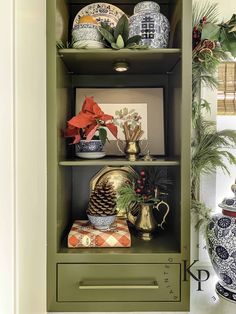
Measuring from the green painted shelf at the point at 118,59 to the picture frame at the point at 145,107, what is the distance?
0.33 ft

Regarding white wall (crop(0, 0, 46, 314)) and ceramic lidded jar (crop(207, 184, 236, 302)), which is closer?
white wall (crop(0, 0, 46, 314))

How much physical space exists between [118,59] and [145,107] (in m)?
0.31

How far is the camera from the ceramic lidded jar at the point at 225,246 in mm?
1075

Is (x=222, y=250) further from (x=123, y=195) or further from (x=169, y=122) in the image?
(x=169, y=122)

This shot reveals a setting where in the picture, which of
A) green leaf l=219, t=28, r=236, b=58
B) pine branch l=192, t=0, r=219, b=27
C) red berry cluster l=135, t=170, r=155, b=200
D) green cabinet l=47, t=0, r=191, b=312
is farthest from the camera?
pine branch l=192, t=0, r=219, b=27

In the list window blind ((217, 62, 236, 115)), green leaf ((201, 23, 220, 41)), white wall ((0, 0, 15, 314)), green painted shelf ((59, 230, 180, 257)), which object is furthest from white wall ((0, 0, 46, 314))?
window blind ((217, 62, 236, 115))

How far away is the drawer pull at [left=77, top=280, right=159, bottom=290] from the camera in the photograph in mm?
1063

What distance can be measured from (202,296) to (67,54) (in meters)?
1.06

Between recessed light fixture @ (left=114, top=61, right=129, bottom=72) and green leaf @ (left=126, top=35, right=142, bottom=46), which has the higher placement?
green leaf @ (left=126, top=35, right=142, bottom=46)

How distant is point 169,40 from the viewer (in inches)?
48.7

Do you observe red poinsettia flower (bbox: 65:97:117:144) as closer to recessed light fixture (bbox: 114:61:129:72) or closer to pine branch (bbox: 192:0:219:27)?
recessed light fixture (bbox: 114:61:129:72)

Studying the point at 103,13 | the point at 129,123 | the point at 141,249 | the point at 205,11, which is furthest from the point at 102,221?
the point at 205,11

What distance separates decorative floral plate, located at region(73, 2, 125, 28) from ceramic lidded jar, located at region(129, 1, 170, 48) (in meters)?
0.12

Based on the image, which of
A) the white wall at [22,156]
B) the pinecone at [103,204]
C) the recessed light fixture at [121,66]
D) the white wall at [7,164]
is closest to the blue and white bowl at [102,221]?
the pinecone at [103,204]
